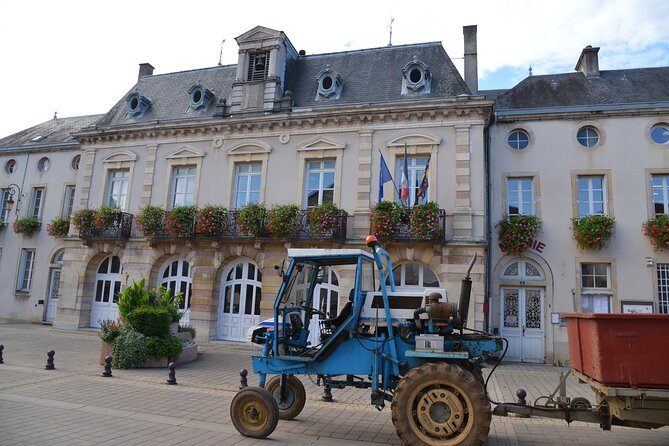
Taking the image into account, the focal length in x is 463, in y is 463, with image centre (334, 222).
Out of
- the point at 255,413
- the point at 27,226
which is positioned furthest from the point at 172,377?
the point at 27,226

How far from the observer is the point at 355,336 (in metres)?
5.96

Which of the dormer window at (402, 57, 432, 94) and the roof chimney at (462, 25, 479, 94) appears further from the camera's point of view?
the roof chimney at (462, 25, 479, 94)

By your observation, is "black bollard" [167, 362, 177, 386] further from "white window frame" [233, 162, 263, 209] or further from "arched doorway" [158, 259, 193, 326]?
"white window frame" [233, 162, 263, 209]

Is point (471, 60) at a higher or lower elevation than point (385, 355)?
higher

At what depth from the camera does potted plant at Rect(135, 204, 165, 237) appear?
16.3 meters

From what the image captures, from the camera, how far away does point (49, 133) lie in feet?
77.4

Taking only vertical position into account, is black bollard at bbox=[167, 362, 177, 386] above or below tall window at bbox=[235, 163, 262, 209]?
below

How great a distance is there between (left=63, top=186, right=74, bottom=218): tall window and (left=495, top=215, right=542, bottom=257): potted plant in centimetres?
1813

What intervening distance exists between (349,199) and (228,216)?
13.9ft

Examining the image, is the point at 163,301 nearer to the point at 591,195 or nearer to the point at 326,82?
the point at 326,82

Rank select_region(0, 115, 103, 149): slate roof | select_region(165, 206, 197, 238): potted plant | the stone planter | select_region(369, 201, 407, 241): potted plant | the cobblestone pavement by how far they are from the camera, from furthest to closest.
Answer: select_region(0, 115, 103, 149): slate roof
select_region(165, 206, 197, 238): potted plant
select_region(369, 201, 407, 241): potted plant
the stone planter
the cobblestone pavement

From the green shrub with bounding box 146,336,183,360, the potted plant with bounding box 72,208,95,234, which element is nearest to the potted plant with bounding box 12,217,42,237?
the potted plant with bounding box 72,208,95,234

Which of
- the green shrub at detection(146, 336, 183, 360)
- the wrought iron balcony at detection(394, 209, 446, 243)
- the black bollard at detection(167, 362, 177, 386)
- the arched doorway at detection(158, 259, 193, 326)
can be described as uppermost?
the wrought iron balcony at detection(394, 209, 446, 243)

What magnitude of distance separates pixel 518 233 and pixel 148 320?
34.8ft
